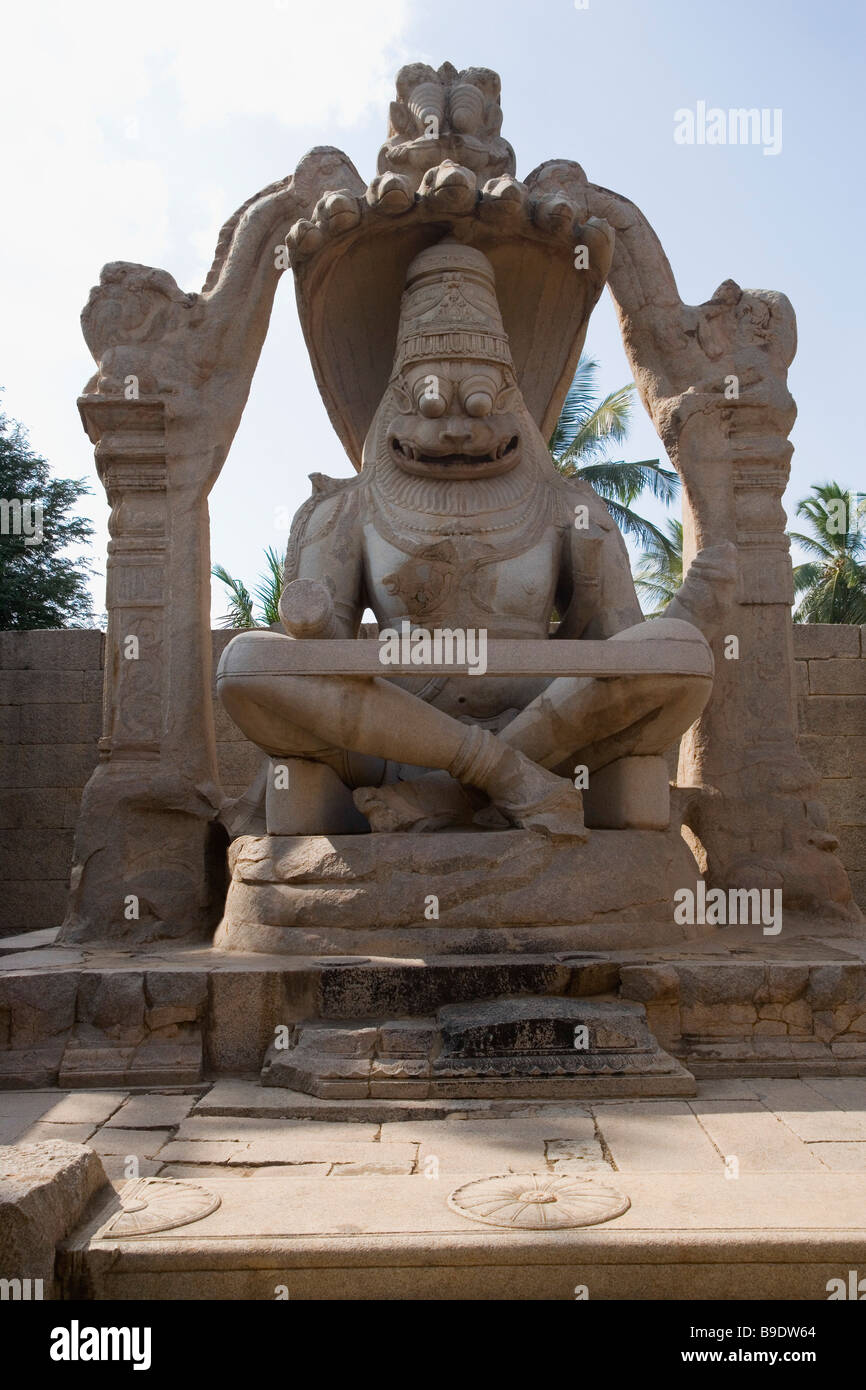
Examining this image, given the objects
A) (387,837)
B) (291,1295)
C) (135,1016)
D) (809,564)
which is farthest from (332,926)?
(809,564)

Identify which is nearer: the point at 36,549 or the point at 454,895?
the point at 454,895

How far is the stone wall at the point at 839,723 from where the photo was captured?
720cm

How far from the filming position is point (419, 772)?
16.8ft

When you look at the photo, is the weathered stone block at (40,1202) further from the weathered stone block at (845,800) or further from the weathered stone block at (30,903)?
the weathered stone block at (845,800)

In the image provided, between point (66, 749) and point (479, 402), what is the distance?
350 centimetres

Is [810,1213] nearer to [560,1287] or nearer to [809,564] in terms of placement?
[560,1287]

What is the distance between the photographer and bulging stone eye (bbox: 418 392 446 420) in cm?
541

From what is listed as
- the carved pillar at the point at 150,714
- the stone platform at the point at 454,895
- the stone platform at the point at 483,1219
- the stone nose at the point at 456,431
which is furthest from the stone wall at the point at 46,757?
the stone platform at the point at 483,1219

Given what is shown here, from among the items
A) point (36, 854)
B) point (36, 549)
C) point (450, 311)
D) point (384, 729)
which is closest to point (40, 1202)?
point (384, 729)

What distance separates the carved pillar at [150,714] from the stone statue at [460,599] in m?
0.70

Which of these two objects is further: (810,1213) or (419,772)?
(419,772)

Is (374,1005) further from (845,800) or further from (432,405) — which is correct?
(845,800)

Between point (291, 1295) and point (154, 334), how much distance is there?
506cm

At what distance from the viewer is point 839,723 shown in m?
7.29
